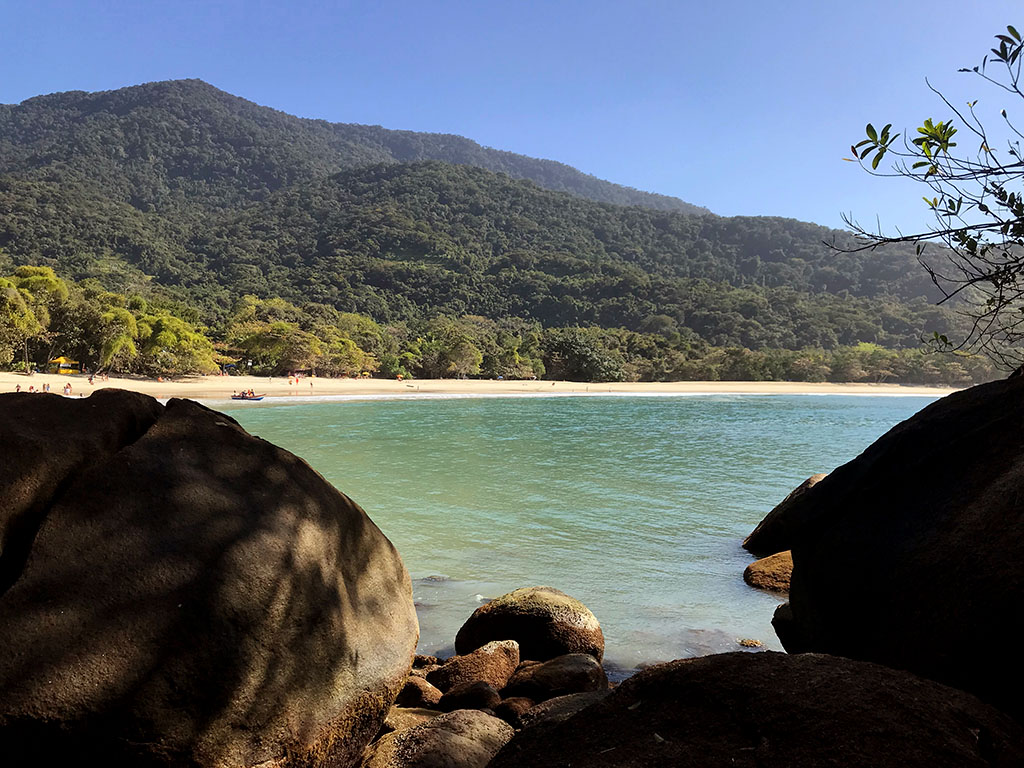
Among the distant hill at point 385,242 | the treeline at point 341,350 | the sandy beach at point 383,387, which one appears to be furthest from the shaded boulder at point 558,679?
the distant hill at point 385,242

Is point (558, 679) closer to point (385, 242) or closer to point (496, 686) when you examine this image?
point (496, 686)

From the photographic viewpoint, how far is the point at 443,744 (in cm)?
239

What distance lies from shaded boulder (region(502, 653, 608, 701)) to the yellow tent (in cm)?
4483

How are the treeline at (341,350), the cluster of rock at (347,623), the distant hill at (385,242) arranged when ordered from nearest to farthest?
1. the cluster of rock at (347,623)
2. the treeline at (341,350)
3. the distant hill at (385,242)

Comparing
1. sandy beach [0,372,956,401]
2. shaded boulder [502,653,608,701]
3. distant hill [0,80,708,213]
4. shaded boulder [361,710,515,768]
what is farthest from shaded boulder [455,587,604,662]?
distant hill [0,80,708,213]

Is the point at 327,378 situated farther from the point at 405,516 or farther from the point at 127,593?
the point at 127,593

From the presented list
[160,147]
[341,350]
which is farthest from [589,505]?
[160,147]

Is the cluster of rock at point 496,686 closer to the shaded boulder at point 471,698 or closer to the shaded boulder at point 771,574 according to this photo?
the shaded boulder at point 471,698

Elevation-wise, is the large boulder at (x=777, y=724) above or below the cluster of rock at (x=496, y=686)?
above

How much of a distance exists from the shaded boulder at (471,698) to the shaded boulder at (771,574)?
13.5ft

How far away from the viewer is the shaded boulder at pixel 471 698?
10.8 feet

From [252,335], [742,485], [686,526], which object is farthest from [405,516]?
[252,335]

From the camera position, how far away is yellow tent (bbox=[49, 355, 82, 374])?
1570 inches

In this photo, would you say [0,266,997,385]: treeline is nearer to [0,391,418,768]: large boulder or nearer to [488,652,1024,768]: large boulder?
[0,391,418,768]: large boulder
